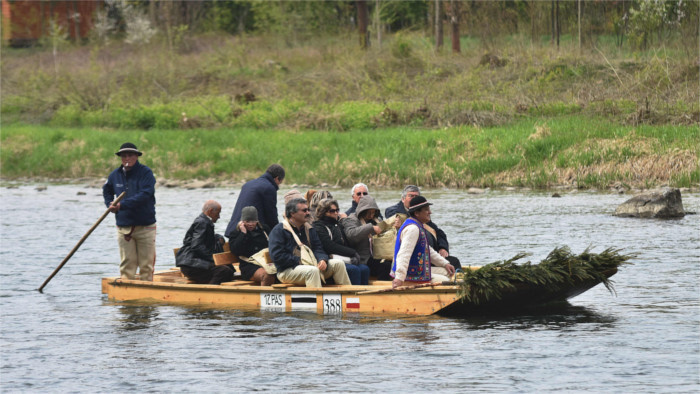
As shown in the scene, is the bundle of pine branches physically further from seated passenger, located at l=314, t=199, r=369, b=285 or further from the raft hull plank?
seated passenger, located at l=314, t=199, r=369, b=285

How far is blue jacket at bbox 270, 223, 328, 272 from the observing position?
12.2 m

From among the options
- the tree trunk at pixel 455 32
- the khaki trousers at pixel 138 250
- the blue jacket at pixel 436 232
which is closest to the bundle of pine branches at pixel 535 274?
the blue jacket at pixel 436 232

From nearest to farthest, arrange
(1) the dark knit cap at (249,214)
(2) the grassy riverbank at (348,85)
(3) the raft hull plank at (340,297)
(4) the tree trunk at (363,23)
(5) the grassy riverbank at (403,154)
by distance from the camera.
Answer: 1. (3) the raft hull plank at (340,297)
2. (1) the dark knit cap at (249,214)
3. (5) the grassy riverbank at (403,154)
4. (2) the grassy riverbank at (348,85)
5. (4) the tree trunk at (363,23)

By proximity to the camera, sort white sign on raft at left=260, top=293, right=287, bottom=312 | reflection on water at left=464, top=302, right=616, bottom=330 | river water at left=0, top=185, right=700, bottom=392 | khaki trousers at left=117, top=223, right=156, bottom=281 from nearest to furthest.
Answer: river water at left=0, top=185, right=700, bottom=392
reflection on water at left=464, top=302, right=616, bottom=330
white sign on raft at left=260, top=293, right=287, bottom=312
khaki trousers at left=117, top=223, right=156, bottom=281

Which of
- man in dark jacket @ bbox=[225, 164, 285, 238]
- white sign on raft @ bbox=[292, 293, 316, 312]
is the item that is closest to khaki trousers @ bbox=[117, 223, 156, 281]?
man in dark jacket @ bbox=[225, 164, 285, 238]

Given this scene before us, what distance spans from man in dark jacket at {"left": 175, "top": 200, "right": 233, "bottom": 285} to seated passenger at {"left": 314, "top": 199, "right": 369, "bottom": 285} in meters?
1.26

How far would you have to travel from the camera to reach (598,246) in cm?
1761

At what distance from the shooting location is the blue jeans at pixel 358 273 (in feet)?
41.6

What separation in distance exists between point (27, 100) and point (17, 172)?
7036 mm

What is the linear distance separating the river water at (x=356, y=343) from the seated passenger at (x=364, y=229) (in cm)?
111

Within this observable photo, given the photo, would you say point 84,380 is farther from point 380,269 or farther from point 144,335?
point 380,269

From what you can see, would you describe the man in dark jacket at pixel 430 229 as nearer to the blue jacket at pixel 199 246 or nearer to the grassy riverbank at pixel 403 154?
the blue jacket at pixel 199 246

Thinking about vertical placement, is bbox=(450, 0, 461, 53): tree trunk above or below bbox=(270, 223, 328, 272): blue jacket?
above

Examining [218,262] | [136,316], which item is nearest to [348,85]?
[218,262]
